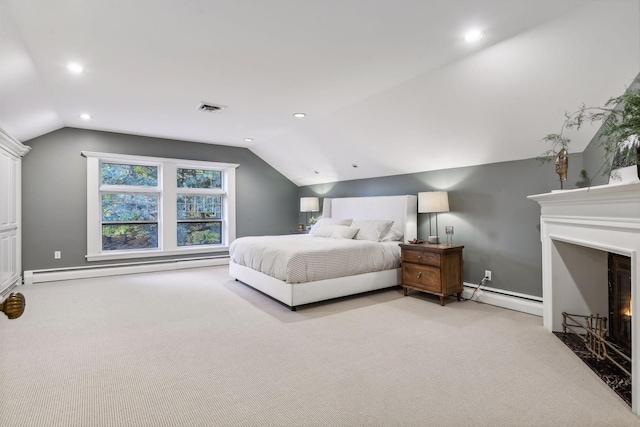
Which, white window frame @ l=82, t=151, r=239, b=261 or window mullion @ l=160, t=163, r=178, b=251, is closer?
white window frame @ l=82, t=151, r=239, b=261

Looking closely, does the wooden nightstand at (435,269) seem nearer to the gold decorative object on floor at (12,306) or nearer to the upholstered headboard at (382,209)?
the upholstered headboard at (382,209)

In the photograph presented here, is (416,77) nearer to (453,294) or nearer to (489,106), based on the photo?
(489,106)

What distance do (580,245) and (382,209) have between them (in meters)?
2.96

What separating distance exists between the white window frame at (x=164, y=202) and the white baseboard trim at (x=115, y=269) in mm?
149

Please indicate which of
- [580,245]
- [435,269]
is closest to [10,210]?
[435,269]

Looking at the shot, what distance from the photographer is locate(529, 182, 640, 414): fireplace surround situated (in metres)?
2.11

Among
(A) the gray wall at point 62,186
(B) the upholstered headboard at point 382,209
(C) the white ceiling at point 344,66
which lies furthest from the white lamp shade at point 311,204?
(A) the gray wall at point 62,186

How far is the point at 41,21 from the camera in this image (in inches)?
95.6

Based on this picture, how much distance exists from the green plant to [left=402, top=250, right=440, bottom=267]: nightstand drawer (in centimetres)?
152

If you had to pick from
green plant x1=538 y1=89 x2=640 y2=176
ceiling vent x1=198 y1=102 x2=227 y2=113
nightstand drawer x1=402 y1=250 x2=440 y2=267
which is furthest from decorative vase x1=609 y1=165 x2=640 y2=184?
ceiling vent x1=198 y1=102 x2=227 y2=113

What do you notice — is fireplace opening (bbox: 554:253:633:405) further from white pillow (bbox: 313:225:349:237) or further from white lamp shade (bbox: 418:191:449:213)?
white pillow (bbox: 313:225:349:237)

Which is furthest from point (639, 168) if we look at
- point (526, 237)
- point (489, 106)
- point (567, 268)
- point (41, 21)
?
point (41, 21)

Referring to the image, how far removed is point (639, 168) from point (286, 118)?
4028 mm

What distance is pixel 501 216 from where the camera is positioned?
4.02 meters
